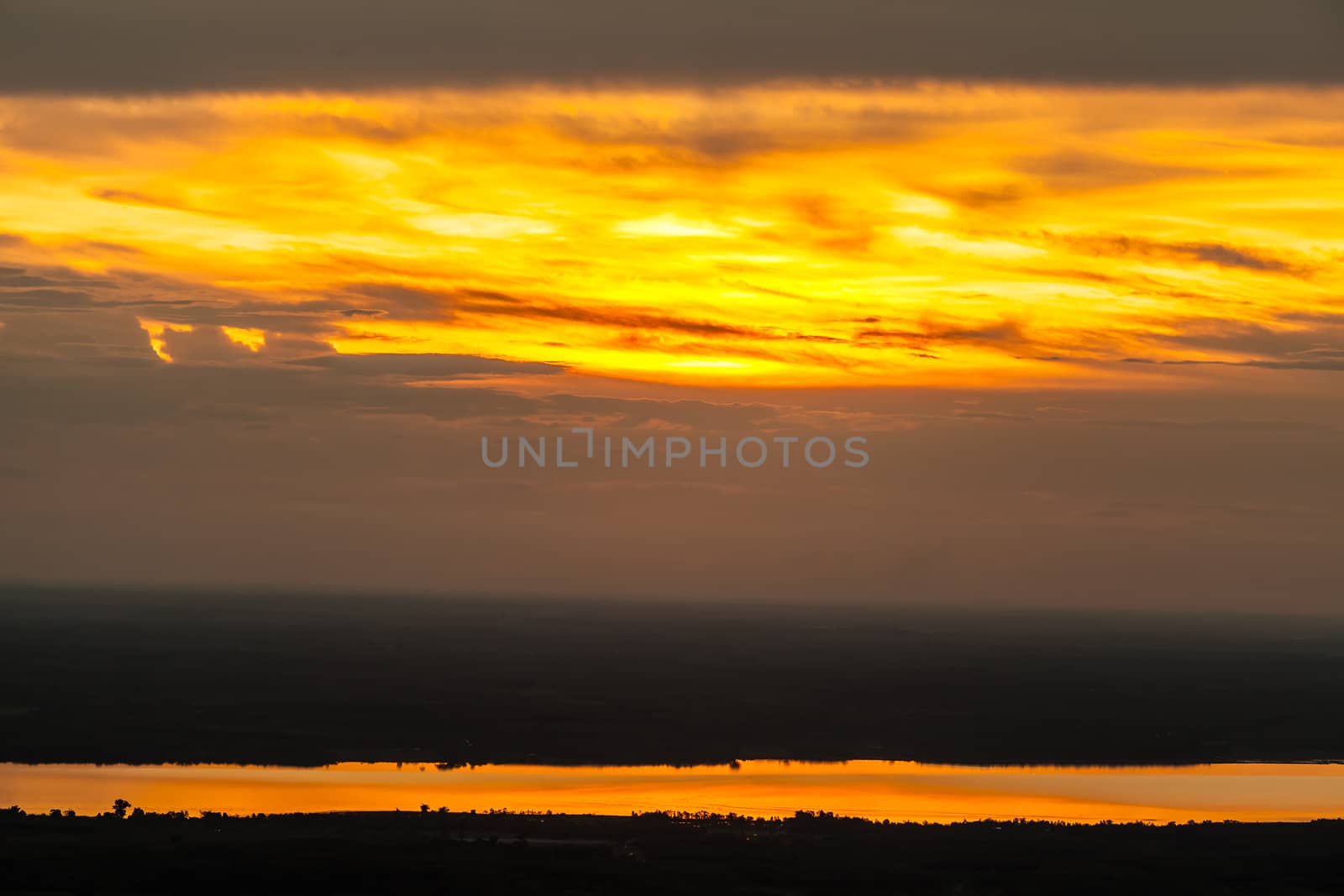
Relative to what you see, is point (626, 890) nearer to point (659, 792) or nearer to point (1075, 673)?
point (659, 792)

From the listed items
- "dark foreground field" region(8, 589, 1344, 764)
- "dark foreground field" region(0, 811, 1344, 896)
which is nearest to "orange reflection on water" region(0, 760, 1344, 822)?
"dark foreground field" region(8, 589, 1344, 764)

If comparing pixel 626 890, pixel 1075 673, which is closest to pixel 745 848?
pixel 626 890

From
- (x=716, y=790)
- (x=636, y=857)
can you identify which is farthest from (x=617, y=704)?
(x=636, y=857)

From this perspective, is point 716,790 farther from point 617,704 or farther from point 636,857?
point 617,704

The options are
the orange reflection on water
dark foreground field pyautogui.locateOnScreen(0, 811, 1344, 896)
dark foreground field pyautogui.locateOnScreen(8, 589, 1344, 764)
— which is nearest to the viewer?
dark foreground field pyautogui.locateOnScreen(0, 811, 1344, 896)

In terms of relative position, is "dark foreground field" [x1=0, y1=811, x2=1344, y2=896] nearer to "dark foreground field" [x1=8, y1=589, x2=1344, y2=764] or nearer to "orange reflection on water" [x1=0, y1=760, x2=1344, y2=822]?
"orange reflection on water" [x1=0, y1=760, x2=1344, y2=822]
